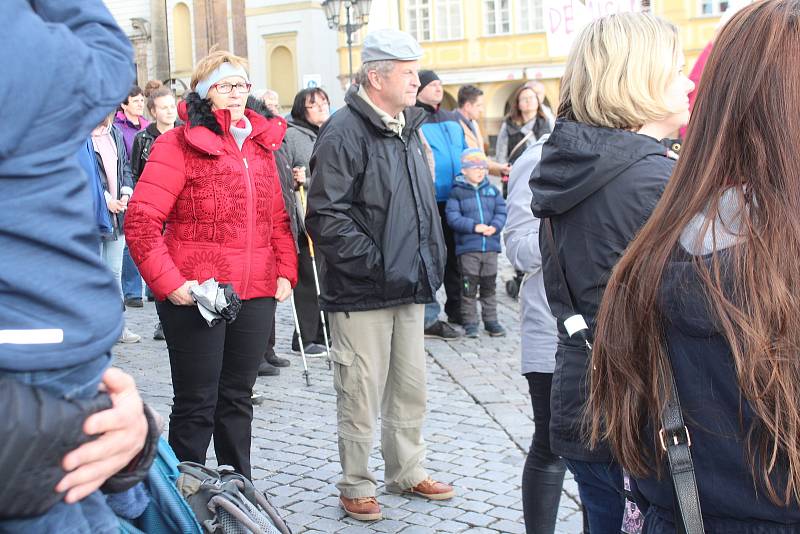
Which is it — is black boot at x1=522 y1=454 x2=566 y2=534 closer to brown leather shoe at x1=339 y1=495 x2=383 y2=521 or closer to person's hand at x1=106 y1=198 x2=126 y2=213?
brown leather shoe at x1=339 y1=495 x2=383 y2=521

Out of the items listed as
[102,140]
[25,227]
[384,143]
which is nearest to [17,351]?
[25,227]

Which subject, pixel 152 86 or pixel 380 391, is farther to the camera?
pixel 152 86

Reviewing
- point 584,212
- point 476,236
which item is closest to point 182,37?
point 476,236

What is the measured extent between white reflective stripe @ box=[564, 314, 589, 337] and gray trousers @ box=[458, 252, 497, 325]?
6231mm

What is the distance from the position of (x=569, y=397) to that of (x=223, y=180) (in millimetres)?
2089

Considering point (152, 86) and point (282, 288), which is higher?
point (152, 86)

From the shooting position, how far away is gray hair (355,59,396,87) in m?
4.95

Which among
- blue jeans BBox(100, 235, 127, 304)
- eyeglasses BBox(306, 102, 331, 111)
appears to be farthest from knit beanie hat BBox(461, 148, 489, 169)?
blue jeans BBox(100, 235, 127, 304)

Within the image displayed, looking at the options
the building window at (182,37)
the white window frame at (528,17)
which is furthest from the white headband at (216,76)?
the white window frame at (528,17)

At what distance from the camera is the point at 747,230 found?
174cm

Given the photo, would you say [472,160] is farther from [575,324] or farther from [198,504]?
[198,504]

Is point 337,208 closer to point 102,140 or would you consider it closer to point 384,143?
point 384,143

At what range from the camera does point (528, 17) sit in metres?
40.8

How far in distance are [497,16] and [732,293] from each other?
4121 cm
